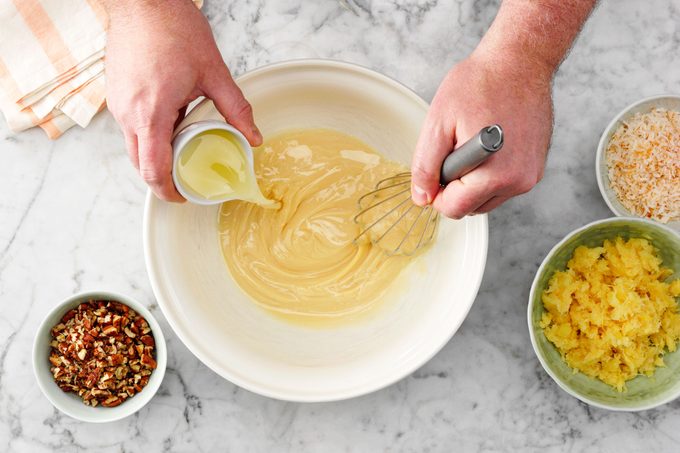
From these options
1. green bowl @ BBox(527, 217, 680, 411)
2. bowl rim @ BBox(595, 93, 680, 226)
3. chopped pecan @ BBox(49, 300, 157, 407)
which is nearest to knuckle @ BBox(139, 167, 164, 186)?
chopped pecan @ BBox(49, 300, 157, 407)

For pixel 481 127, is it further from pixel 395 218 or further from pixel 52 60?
pixel 52 60

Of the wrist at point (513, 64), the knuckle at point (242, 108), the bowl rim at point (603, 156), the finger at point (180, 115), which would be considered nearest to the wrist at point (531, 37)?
the wrist at point (513, 64)

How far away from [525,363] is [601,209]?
37cm

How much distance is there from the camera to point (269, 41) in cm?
152

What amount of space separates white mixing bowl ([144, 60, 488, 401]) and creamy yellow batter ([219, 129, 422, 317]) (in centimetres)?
3

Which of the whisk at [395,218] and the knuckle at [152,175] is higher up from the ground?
the knuckle at [152,175]

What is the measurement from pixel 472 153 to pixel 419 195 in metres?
0.21

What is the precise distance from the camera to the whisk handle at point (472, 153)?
3.15 feet

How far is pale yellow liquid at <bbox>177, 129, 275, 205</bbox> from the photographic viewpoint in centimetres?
125

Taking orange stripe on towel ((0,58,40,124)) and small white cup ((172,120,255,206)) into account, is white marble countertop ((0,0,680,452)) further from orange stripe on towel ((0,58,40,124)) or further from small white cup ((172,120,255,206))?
small white cup ((172,120,255,206))

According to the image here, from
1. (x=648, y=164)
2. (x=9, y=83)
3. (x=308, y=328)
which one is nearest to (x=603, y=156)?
(x=648, y=164)

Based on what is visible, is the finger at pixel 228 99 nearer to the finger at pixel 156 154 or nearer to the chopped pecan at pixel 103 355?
the finger at pixel 156 154

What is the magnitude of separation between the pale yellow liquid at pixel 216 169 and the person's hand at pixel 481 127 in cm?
33

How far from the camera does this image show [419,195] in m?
1.21
